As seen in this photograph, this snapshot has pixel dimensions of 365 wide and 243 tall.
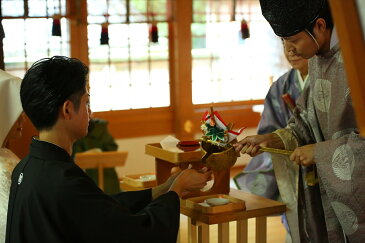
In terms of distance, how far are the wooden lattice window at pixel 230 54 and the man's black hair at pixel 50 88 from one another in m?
5.26

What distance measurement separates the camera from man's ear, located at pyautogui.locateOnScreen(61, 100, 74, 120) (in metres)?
1.88

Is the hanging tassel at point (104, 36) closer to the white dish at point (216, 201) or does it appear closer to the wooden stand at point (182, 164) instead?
the wooden stand at point (182, 164)

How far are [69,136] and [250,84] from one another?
5.81m

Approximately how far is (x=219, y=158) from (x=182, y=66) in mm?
4512

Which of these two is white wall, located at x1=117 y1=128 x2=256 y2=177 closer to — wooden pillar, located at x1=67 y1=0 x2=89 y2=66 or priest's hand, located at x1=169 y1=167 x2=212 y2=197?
wooden pillar, located at x1=67 y1=0 x2=89 y2=66

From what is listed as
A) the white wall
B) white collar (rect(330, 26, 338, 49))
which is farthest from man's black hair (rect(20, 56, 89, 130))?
the white wall

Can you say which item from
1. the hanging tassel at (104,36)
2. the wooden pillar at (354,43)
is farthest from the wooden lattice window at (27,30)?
the wooden pillar at (354,43)

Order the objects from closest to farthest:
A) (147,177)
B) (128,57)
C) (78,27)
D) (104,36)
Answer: (147,177) → (104,36) → (78,27) → (128,57)

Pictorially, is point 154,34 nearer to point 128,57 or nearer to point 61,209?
point 128,57

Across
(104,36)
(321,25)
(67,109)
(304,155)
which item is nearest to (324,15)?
(321,25)

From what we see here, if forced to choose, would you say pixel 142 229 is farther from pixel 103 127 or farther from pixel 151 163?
pixel 151 163

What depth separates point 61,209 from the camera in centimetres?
179

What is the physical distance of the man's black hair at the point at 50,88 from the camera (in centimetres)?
184

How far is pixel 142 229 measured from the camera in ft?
6.30
